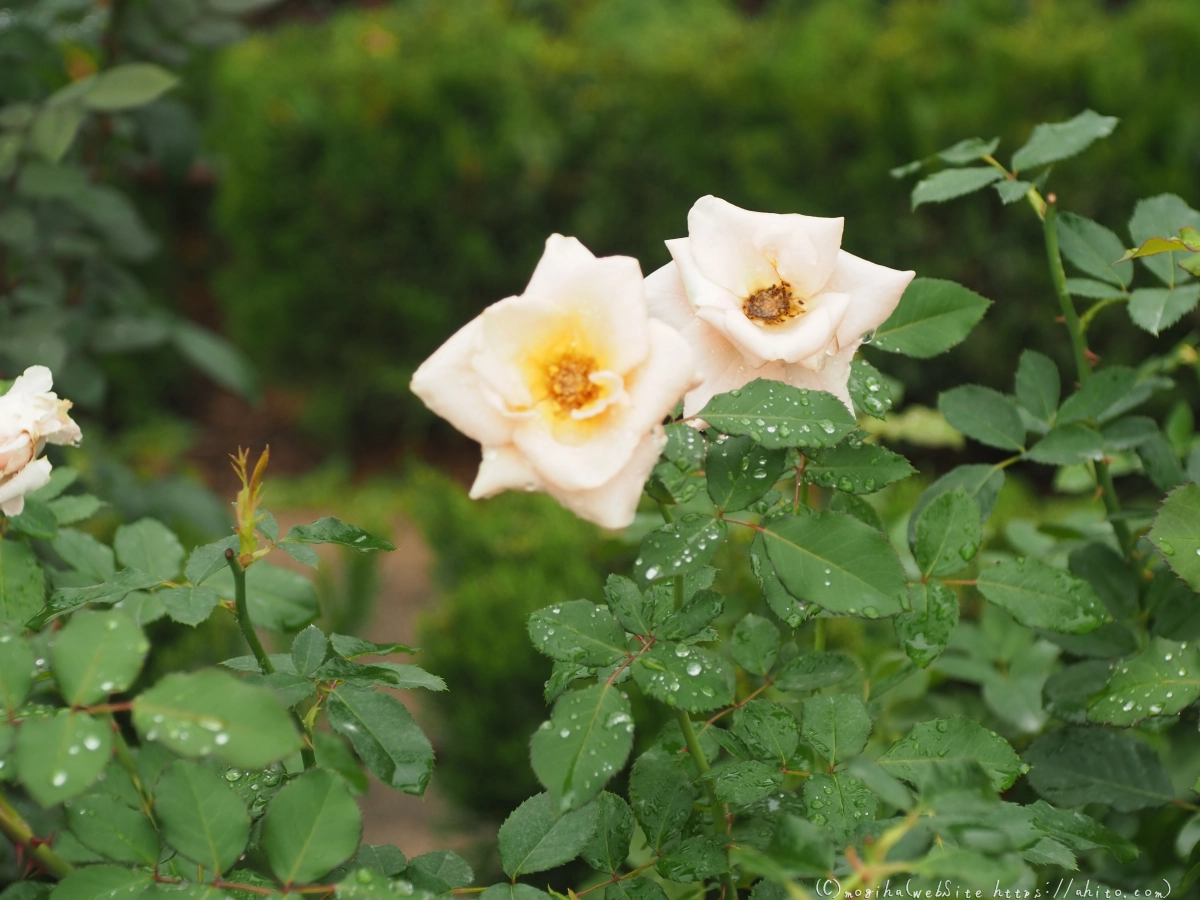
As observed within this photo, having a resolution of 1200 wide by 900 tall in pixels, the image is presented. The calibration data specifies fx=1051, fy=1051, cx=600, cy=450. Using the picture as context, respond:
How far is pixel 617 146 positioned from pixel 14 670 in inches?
154

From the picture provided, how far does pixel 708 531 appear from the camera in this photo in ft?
2.41

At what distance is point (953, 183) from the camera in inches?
40.0

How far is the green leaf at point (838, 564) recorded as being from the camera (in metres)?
0.70

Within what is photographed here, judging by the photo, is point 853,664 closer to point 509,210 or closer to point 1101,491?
point 1101,491

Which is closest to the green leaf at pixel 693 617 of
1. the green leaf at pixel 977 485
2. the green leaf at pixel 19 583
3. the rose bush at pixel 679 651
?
the rose bush at pixel 679 651

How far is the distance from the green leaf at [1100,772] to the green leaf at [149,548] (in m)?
0.86

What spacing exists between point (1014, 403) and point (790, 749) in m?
0.50

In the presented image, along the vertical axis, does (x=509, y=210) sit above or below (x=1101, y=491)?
below

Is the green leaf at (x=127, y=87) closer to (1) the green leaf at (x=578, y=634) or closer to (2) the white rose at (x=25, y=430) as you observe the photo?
(2) the white rose at (x=25, y=430)

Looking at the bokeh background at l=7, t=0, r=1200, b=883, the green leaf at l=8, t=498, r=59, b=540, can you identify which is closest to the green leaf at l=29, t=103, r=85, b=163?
the bokeh background at l=7, t=0, r=1200, b=883

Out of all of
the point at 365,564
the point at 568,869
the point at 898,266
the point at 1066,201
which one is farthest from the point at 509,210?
the point at 568,869

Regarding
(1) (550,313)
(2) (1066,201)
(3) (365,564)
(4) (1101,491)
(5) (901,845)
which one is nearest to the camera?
(5) (901,845)

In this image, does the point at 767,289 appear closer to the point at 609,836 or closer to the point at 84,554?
the point at 609,836

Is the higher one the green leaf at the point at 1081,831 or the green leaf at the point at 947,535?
the green leaf at the point at 947,535
